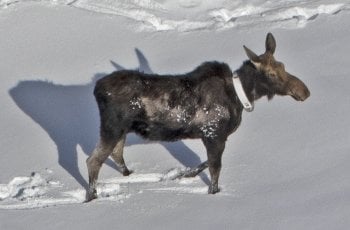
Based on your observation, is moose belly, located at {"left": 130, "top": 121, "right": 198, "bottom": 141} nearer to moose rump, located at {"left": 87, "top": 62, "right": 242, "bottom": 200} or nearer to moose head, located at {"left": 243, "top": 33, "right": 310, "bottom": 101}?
moose rump, located at {"left": 87, "top": 62, "right": 242, "bottom": 200}

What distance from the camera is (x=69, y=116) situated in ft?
36.6

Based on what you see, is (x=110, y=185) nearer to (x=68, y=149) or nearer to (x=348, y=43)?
(x=68, y=149)

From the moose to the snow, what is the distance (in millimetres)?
529

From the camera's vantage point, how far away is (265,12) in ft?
45.6

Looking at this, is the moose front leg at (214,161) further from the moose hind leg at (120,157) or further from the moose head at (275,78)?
the moose hind leg at (120,157)

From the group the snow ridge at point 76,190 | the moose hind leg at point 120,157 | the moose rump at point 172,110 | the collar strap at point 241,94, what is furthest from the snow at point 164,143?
the collar strap at point 241,94

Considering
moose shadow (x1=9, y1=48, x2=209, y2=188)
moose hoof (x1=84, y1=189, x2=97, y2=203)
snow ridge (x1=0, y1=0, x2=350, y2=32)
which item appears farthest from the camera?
snow ridge (x1=0, y1=0, x2=350, y2=32)

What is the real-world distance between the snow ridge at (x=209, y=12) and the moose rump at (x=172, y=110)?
419 cm

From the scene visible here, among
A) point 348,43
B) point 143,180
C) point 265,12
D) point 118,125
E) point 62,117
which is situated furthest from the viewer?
point 265,12

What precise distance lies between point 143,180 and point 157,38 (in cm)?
391

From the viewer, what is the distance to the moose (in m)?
9.05

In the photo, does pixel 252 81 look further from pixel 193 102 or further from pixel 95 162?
pixel 95 162

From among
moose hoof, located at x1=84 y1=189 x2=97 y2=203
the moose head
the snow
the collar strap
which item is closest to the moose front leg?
the snow

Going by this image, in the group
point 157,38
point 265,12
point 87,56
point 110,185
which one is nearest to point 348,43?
point 265,12
